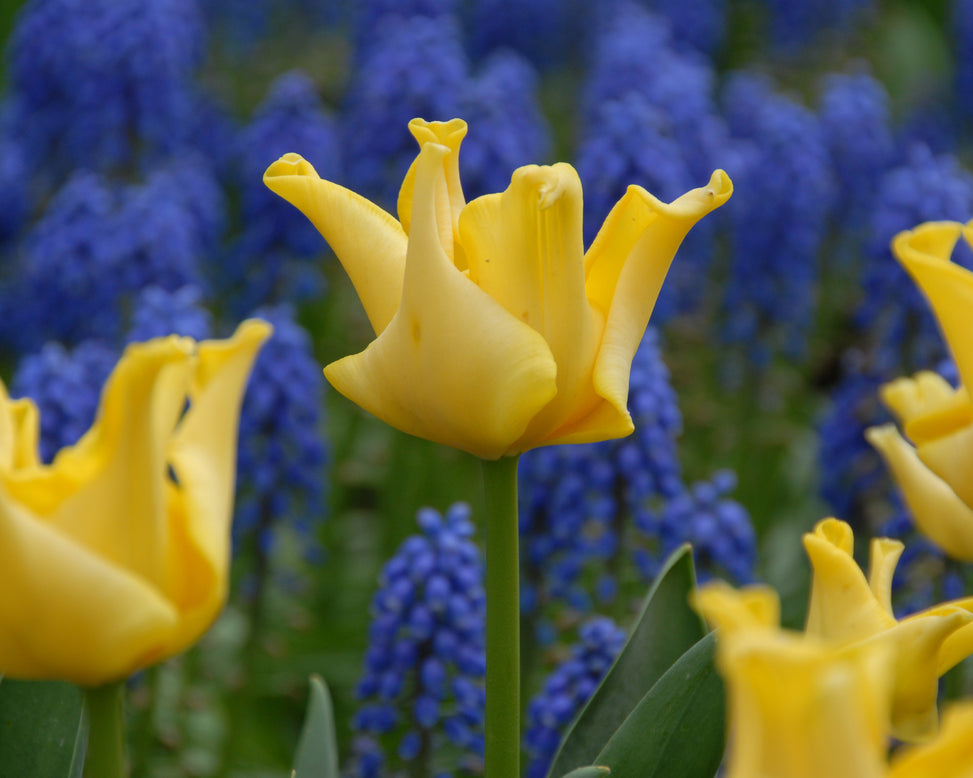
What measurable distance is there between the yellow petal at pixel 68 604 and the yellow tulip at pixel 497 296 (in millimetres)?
247

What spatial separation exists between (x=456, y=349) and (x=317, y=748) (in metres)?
0.35

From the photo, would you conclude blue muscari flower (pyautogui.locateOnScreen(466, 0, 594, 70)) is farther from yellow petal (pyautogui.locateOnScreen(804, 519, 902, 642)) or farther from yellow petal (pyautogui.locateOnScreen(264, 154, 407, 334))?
yellow petal (pyautogui.locateOnScreen(804, 519, 902, 642))

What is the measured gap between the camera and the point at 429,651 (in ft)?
5.42

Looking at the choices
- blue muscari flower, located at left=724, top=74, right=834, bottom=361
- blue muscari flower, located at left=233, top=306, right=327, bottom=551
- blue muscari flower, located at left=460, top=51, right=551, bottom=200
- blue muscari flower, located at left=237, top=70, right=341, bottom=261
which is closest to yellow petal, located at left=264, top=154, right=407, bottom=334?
blue muscari flower, located at left=233, top=306, right=327, bottom=551

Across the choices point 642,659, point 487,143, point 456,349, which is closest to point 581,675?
point 642,659

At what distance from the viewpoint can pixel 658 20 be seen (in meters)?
5.22

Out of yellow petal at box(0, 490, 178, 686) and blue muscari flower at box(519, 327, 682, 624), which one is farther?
blue muscari flower at box(519, 327, 682, 624)

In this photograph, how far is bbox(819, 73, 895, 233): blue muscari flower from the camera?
12.9 ft

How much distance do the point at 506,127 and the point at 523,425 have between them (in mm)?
2501

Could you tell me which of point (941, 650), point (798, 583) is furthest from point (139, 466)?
point (798, 583)

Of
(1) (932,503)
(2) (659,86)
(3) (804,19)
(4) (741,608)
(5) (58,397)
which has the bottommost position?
(3) (804,19)

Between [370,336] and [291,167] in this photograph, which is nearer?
[291,167]

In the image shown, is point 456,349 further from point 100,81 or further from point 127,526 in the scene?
point 100,81

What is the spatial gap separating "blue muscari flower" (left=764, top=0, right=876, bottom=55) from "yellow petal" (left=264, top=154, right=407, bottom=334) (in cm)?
545
